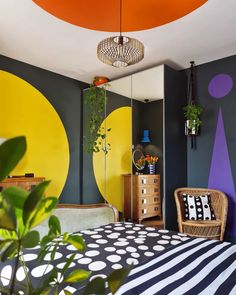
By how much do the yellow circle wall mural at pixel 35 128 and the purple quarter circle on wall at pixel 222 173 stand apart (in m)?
2.22

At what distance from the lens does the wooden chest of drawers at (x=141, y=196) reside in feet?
11.2

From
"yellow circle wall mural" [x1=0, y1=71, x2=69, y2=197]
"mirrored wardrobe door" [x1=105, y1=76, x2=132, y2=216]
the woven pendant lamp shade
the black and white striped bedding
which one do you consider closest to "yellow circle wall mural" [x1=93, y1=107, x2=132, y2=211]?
"mirrored wardrobe door" [x1=105, y1=76, x2=132, y2=216]

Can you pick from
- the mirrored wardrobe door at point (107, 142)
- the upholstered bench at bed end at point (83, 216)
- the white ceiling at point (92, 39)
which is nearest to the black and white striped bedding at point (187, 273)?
the upholstered bench at bed end at point (83, 216)

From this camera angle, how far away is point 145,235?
1752 mm

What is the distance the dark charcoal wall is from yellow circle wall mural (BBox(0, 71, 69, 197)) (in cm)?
199

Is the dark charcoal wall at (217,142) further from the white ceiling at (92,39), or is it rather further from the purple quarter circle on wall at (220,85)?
the white ceiling at (92,39)

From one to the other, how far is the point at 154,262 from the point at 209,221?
6.64 feet

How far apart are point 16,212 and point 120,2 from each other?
2.24 metres

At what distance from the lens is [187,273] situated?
117 cm

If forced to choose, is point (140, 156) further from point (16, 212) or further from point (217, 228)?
point (16, 212)

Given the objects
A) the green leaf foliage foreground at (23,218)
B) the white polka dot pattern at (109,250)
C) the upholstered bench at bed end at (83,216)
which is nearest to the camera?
the green leaf foliage foreground at (23,218)

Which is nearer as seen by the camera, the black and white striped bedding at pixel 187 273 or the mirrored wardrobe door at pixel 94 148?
the black and white striped bedding at pixel 187 273

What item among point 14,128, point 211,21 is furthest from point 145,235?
point 14,128

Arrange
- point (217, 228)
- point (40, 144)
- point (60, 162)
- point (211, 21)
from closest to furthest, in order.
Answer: point (211, 21) → point (217, 228) → point (40, 144) → point (60, 162)
